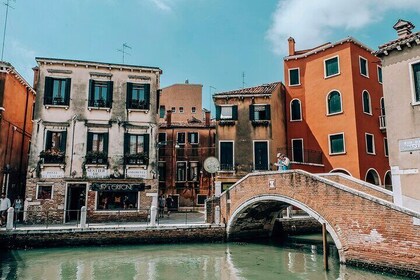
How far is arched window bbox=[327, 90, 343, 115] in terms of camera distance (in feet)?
64.0

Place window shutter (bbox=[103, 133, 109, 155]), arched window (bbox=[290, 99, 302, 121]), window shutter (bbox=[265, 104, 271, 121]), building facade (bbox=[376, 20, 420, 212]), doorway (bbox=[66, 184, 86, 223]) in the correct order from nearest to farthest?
building facade (bbox=[376, 20, 420, 212]) < doorway (bbox=[66, 184, 86, 223]) < window shutter (bbox=[103, 133, 109, 155]) < window shutter (bbox=[265, 104, 271, 121]) < arched window (bbox=[290, 99, 302, 121])

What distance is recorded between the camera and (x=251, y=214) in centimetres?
1633

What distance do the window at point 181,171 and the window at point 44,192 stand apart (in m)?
9.97

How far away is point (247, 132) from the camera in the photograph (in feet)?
67.9

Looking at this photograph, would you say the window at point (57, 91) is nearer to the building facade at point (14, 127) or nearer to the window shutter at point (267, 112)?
the building facade at point (14, 127)

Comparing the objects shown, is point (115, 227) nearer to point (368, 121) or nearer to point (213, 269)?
point (213, 269)

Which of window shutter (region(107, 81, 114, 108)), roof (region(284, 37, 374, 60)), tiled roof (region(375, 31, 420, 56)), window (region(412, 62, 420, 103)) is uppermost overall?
roof (region(284, 37, 374, 60))

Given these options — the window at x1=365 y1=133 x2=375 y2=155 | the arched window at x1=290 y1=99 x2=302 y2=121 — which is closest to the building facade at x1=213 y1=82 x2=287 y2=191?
the arched window at x1=290 y1=99 x2=302 y2=121

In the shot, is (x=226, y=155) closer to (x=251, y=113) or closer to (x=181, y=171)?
(x=251, y=113)

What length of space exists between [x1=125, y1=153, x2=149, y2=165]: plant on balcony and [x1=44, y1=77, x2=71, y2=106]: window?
4.24 metres

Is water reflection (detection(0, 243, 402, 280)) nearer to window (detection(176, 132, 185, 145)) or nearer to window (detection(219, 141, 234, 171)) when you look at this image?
window (detection(219, 141, 234, 171))

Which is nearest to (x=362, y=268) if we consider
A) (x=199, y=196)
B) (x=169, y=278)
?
(x=169, y=278)

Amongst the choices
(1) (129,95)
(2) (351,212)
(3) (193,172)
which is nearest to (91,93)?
(1) (129,95)

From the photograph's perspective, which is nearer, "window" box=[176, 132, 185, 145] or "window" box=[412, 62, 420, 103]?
"window" box=[412, 62, 420, 103]
